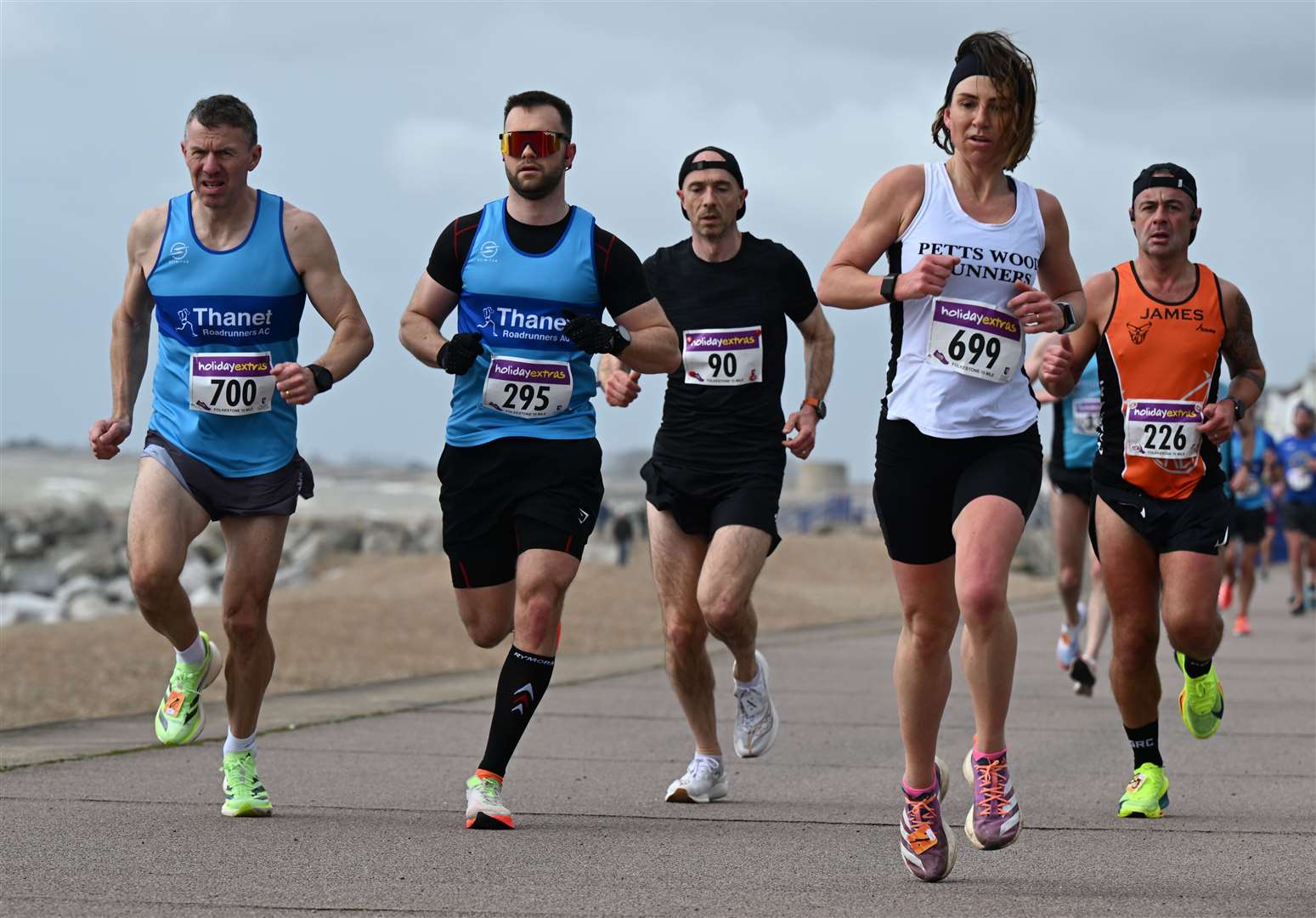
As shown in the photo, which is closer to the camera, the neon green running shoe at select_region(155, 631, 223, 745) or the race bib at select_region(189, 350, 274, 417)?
the race bib at select_region(189, 350, 274, 417)

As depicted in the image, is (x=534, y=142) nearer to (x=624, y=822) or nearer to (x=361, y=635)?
(x=624, y=822)

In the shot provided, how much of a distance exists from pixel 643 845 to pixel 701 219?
2.84 meters

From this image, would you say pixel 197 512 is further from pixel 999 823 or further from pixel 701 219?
pixel 999 823

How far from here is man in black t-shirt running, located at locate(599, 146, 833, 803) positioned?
7.99 m

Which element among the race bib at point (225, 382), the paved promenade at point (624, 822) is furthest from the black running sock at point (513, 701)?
the race bib at point (225, 382)

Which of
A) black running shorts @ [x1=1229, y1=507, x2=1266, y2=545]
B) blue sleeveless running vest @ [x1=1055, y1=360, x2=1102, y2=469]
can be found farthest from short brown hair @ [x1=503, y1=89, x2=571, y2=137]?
black running shorts @ [x1=1229, y1=507, x2=1266, y2=545]

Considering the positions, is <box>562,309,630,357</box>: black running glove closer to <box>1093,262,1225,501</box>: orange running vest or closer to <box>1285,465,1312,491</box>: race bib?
→ <box>1093,262,1225,501</box>: orange running vest

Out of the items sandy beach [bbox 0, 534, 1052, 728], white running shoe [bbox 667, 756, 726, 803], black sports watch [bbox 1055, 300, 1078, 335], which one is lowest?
sandy beach [bbox 0, 534, 1052, 728]

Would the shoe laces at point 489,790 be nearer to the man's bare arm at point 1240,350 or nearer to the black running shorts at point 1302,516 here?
the man's bare arm at point 1240,350

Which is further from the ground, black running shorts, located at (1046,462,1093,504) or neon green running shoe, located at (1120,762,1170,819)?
black running shorts, located at (1046,462,1093,504)

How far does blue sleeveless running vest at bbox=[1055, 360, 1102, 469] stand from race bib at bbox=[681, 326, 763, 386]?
3.96 meters

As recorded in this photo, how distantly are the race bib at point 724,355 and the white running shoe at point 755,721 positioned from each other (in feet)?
3.86

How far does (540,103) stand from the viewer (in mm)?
7055

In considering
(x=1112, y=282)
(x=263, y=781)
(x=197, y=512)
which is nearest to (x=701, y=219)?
(x=1112, y=282)
